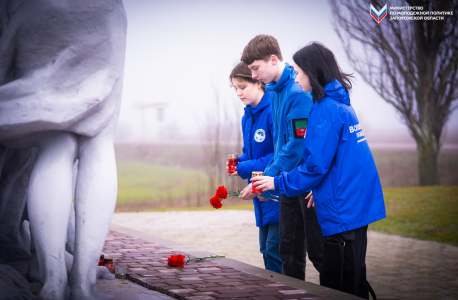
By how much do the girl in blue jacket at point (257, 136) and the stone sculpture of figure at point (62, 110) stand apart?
1.89m

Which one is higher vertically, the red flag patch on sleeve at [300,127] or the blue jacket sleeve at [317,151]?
the red flag patch on sleeve at [300,127]

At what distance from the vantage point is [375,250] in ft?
25.1

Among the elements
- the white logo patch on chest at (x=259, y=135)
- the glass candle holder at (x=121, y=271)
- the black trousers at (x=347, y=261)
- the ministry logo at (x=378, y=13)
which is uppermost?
the ministry logo at (x=378, y=13)

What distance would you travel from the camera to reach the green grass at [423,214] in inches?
387

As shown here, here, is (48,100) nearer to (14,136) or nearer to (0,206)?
(14,136)

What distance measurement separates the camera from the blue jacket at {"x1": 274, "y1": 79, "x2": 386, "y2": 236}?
323 cm

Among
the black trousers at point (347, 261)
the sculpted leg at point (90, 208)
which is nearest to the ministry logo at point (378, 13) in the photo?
the black trousers at point (347, 261)

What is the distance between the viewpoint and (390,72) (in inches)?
679

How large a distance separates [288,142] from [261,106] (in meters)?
0.82

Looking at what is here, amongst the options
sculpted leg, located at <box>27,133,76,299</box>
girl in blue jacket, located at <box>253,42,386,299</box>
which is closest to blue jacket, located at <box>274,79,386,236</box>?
girl in blue jacket, located at <box>253,42,386,299</box>

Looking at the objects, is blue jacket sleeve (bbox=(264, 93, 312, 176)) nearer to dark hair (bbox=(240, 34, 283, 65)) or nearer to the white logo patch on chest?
dark hair (bbox=(240, 34, 283, 65))

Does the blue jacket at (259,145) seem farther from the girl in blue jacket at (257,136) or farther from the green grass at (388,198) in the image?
the green grass at (388,198)

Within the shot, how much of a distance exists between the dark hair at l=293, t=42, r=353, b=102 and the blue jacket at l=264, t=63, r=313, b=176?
0.43m

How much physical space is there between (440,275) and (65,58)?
475 cm
